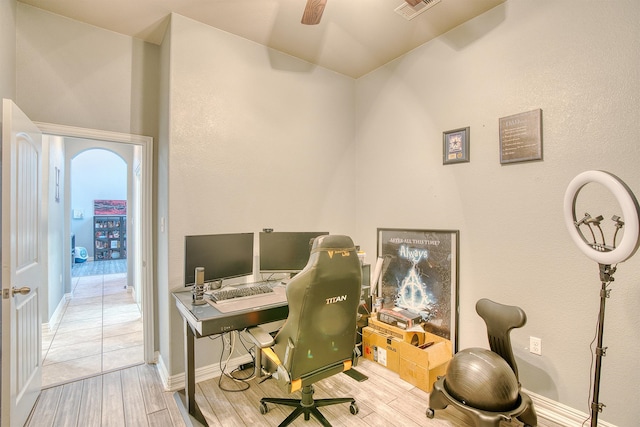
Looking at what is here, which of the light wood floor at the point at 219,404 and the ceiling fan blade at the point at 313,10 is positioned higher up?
the ceiling fan blade at the point at 313,10

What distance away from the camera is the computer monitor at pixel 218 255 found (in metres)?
2.30

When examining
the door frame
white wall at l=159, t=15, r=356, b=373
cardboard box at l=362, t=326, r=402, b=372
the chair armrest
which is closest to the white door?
the door frame

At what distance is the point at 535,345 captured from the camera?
2203 mm

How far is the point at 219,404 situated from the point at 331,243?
63.2 inches

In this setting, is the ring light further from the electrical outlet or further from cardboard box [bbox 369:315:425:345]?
cardboard box [bbox 369:315:425:345]

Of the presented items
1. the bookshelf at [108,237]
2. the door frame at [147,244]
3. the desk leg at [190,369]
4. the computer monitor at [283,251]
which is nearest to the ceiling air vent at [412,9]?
the computer monitor at [283,251]

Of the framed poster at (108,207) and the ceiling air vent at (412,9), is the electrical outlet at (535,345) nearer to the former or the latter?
the ceiling air vent at (412,9)

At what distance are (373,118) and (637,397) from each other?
3126 mm

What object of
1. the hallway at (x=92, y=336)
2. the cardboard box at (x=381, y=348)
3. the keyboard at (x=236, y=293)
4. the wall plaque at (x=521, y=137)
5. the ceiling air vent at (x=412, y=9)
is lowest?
the hallway at (x=92, y=336)

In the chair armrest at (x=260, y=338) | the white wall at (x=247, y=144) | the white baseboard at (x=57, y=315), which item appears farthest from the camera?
the white baseboard at (x=57, y=315)

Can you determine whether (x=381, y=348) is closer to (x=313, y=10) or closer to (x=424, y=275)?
(x=424, y=275)

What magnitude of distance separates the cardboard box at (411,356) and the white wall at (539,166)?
11.2 inches

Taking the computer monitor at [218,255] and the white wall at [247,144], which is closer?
the computer monitor at [218,255]

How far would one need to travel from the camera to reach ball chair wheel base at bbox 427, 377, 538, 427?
5.67 feet
